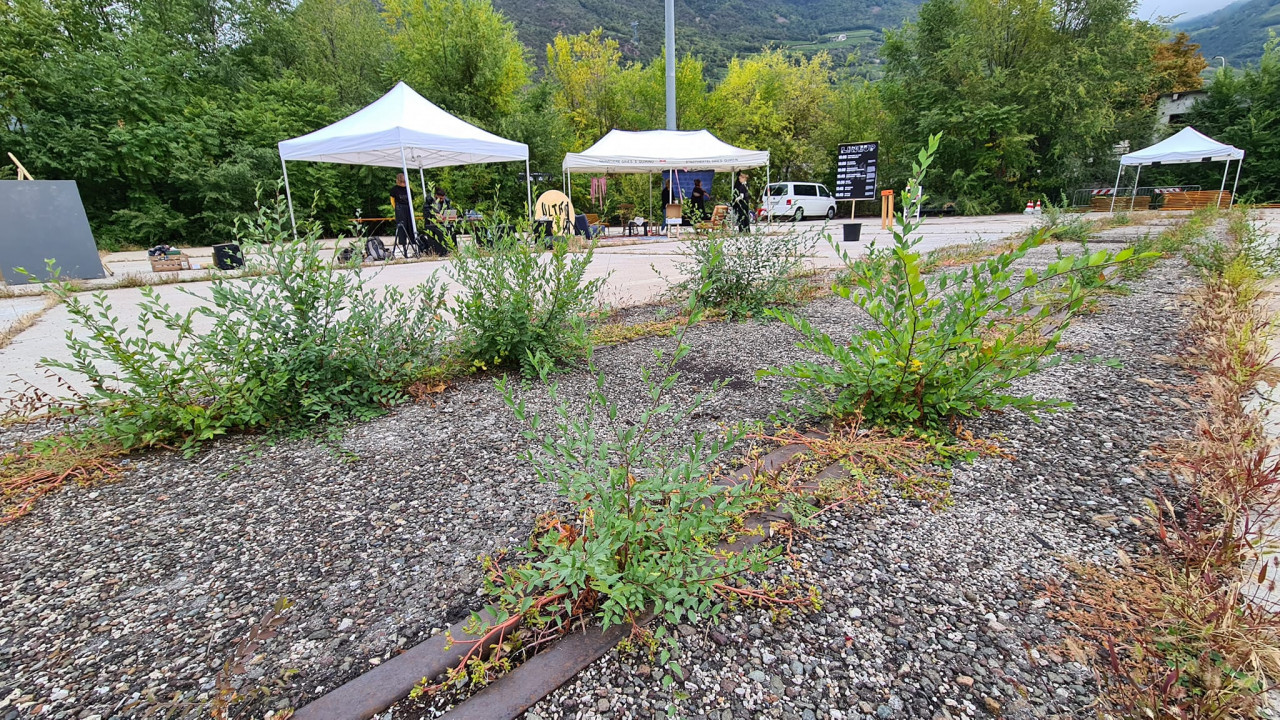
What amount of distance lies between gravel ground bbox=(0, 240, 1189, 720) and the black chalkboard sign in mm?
15610

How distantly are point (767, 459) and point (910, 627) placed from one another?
776 millimetres

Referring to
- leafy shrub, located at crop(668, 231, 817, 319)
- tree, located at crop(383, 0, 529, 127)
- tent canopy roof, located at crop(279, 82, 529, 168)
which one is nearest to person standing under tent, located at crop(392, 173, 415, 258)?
tent canopy roof, located at crop(279, 82, 529, 168)

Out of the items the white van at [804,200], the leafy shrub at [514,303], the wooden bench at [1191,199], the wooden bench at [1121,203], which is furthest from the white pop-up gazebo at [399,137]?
the wooden bench at [1191,199]

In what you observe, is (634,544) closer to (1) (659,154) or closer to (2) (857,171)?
(1) (659,154)

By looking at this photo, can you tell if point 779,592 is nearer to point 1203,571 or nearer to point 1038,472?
point 1203,571

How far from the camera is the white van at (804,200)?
1922 centimetres

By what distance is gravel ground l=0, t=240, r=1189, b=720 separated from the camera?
3.54 feet

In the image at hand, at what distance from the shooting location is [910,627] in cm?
120

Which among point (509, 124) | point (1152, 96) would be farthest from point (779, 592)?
point (1152, 96)

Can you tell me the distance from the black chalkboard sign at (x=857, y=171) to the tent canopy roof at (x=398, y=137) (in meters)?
11.0

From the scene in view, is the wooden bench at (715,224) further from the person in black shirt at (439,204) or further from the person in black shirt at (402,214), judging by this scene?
the person in black shirt at (402,214)

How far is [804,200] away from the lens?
20344 mm

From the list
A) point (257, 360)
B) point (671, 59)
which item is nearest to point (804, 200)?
point (671, 59)

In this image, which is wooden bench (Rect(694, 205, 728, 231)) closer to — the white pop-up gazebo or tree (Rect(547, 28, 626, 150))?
the white pop-up gazebo
